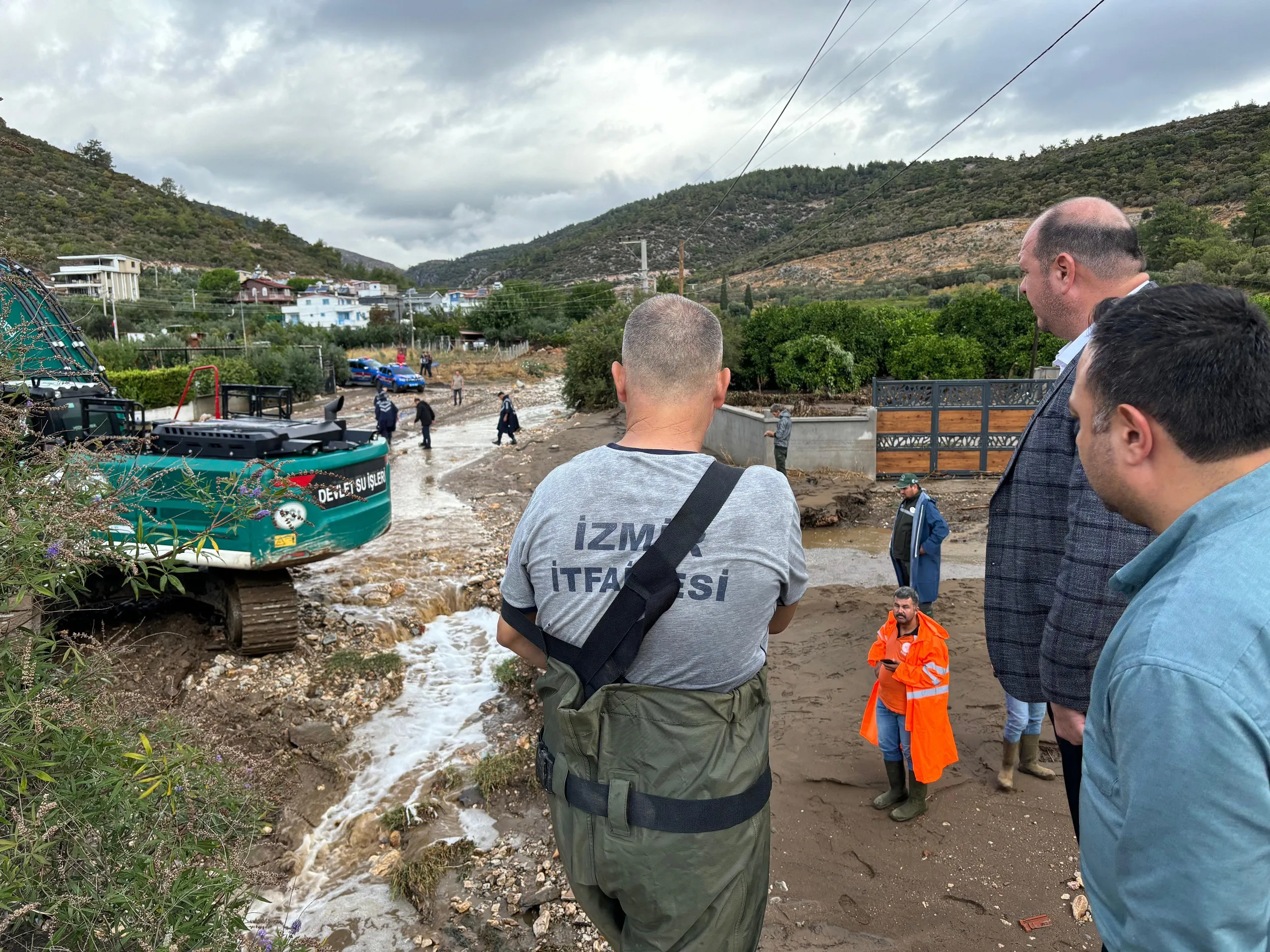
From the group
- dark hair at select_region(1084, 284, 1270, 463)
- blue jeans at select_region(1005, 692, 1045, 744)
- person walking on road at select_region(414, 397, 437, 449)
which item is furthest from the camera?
person walking on road at select_region(414, 397, 437, 449)

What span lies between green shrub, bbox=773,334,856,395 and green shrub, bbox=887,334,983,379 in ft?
4.61

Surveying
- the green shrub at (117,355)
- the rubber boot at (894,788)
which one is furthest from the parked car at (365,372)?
the rubber boot at (894,788)

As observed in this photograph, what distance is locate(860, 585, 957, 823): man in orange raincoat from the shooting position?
4043 millimetres

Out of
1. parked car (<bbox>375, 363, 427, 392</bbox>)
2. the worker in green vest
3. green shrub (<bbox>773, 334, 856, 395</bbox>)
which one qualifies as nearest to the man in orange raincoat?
the worker in green vest

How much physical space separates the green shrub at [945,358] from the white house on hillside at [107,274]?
4241 cm

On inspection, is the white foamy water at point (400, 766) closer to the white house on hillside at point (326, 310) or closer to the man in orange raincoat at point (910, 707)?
the man in orange raincoat at point (910, 707)

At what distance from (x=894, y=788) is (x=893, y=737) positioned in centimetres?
30

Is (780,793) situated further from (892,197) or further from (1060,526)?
(892,197)

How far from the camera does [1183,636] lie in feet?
3.24

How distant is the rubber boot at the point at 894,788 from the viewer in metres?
4.22

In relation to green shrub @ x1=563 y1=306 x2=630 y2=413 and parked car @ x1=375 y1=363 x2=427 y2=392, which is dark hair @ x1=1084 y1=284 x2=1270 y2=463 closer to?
green shrub @ x1=563 y1=306 x2=630 y2=413

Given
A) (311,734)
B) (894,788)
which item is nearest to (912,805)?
(894,788)

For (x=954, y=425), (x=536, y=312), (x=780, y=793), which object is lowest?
(x=780, y=793)

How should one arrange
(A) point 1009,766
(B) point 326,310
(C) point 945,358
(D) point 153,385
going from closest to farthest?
1. (A) point 1009,766
2. (C) point 945,358
3. (D) point 153,385
4. (B) point 326,310
